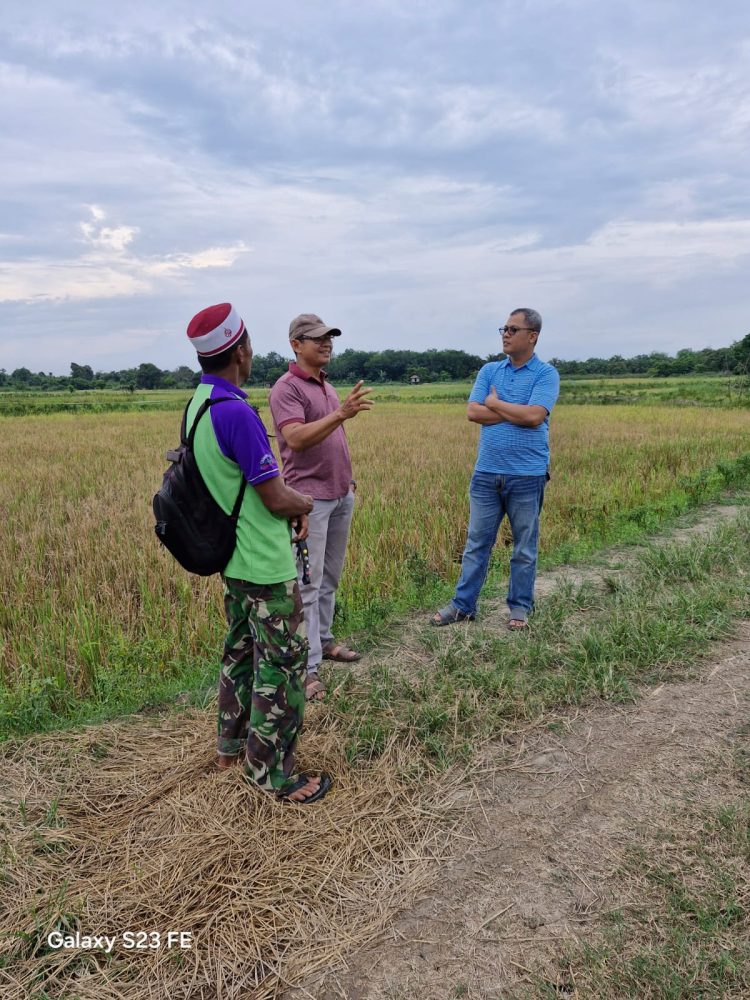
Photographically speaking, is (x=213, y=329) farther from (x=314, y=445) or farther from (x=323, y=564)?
(x=323, y=564)

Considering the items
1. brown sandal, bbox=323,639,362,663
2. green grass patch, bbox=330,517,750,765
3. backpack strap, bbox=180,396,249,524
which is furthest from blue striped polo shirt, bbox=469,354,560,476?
backpack strap, bbox=180,396,249,524

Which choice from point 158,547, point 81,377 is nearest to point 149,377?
point 81,377

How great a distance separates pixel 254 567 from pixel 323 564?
131 centimetres

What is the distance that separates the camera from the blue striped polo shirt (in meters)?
4.23

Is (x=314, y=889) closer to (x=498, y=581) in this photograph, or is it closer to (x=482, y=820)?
(x=482, y=820)

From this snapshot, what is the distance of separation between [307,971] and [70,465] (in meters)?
10.7

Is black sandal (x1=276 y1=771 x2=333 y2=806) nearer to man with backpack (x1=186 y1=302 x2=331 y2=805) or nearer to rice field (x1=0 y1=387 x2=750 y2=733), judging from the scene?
man with backpack (x1=186 y1=302 x2=331 y2=805)

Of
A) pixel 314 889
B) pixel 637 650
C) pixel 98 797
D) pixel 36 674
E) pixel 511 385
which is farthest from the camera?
→ pixel 511 385

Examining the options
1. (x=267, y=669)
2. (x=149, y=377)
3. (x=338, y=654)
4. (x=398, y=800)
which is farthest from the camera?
(x=149, y=377)

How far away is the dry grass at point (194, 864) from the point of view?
1961 mm

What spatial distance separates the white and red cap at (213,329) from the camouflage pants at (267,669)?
0.90m

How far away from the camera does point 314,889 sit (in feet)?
7.28

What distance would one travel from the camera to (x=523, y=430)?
13.9ft

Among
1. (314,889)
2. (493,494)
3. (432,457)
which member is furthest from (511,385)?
(432,457)
